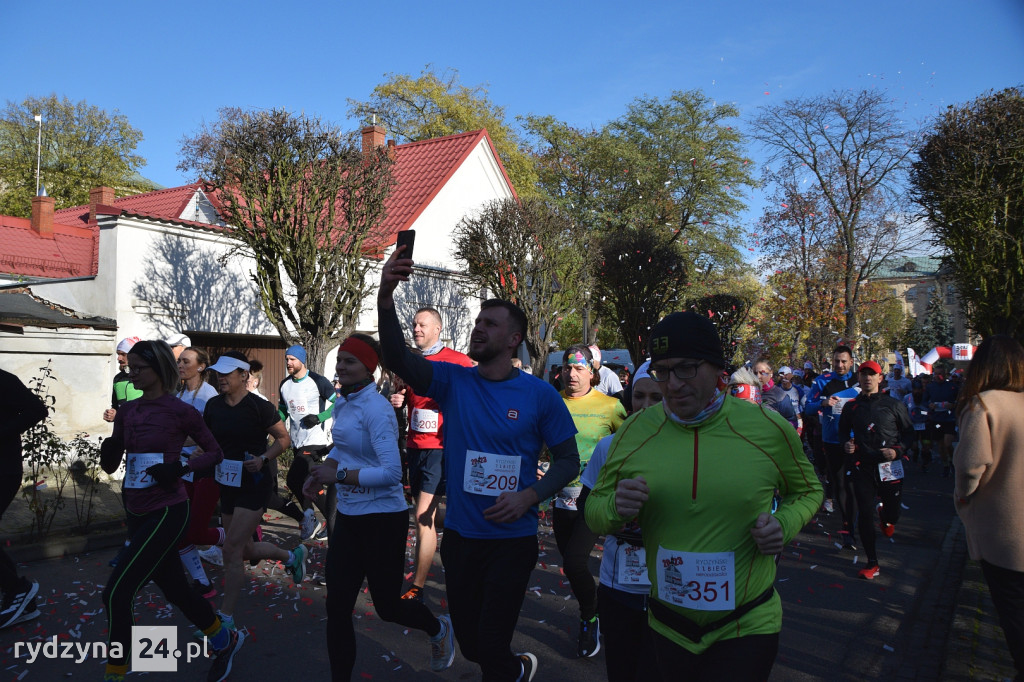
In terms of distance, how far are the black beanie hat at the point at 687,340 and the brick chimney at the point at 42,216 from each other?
33.1m

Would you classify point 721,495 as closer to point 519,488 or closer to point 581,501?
point 519,488

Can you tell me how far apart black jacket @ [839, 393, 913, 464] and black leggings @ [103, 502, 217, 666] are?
19.6 ft

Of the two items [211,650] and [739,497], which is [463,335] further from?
[739,497]

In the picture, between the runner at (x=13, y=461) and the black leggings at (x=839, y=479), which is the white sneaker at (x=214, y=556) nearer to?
the runner at (x=13, y=461)

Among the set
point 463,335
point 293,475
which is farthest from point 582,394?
point 463,335

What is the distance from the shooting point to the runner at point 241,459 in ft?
17.4

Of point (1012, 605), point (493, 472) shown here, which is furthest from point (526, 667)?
point (1012, 605)

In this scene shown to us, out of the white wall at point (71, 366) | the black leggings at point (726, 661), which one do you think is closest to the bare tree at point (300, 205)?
the white wall at point (71, 366)

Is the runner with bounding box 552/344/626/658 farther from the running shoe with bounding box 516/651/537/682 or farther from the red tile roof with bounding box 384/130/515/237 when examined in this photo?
the red tile roof with bounding box 384/130/515/237

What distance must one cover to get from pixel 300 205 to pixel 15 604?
8560 millimetres

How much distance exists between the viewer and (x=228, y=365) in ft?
18.4

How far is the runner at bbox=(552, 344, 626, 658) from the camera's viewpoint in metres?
4.85

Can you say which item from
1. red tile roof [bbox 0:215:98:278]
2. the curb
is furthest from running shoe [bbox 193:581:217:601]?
red tile roof [bbox 0:215:98:278]

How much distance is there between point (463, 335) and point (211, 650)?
16.9 metres
